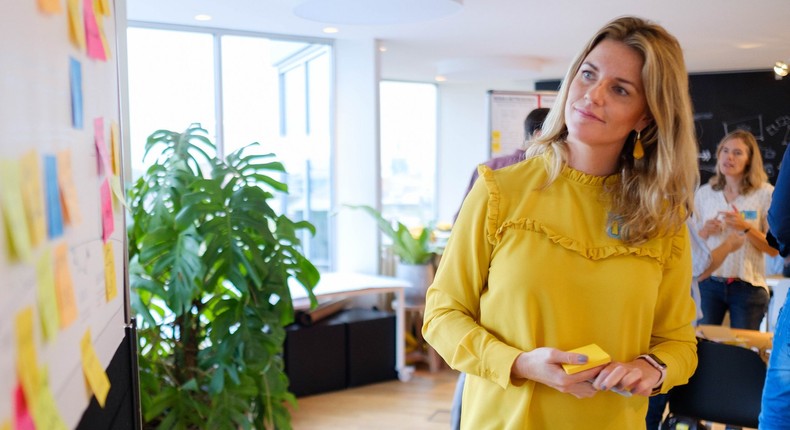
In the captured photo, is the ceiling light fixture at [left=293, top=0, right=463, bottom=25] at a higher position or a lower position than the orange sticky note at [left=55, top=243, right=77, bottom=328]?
higher

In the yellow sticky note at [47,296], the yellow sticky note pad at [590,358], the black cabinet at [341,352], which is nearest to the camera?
the yellow sticky note at [47,296]

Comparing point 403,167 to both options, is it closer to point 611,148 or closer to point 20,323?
point 611,148

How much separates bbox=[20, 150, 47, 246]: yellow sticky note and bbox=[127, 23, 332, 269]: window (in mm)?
4144

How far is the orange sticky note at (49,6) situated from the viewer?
82 centimetres

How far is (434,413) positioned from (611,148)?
336 cm

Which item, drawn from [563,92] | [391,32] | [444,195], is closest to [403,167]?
[444,195]

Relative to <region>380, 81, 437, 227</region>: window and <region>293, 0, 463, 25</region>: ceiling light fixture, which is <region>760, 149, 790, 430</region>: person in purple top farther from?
<region>380, 81, 437, 227</region>: window

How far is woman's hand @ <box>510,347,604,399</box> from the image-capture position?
125cm

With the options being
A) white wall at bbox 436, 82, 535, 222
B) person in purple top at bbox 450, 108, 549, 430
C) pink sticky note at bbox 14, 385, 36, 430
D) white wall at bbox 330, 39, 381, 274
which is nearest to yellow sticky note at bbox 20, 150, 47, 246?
pink sticky note at bbox 14, 385, 36, 430

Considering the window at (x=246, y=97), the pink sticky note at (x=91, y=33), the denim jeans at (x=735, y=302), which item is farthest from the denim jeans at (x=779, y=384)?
the window at (x=246, y=97)

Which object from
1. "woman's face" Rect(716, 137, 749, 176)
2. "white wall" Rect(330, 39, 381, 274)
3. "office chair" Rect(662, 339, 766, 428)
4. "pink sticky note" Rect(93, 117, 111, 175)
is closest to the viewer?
"pink sticky note" Rect(93, 117, 111, 175)

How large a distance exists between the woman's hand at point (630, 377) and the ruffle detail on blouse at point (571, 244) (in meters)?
0.20

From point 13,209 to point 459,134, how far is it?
792 centimetres

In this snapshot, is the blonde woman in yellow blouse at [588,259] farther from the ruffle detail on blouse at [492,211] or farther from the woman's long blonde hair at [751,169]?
the woman's long blonde hair at [751,169]
